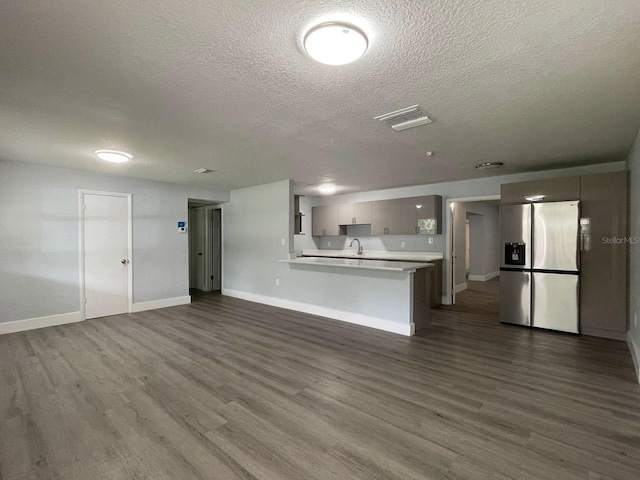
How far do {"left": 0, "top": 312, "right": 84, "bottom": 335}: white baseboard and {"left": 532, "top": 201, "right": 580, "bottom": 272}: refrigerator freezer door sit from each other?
7093 mm

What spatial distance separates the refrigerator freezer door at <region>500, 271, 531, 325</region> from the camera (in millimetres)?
4441

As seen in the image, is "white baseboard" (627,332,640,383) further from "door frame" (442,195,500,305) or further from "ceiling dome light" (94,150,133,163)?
"ceiling dome light" (94,150,133,163)

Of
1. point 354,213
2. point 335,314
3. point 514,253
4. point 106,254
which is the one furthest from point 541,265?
point 106,254

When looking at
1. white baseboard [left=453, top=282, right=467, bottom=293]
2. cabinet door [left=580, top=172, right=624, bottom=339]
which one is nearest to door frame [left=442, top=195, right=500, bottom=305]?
white baseboard [left=453, top=282, right=467, bottom=293]

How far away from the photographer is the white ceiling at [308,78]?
148 cm

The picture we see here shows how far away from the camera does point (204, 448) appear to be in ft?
6.23


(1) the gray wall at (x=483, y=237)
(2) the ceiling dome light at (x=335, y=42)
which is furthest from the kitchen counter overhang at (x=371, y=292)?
(1) the gray wall at (x=483, y=237)

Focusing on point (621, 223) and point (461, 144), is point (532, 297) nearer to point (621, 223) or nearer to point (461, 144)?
point (621, 223)

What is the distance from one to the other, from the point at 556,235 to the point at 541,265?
460 millimetres

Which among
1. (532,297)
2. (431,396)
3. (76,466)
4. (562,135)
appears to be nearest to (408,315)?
(431,396)

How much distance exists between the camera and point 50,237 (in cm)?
461

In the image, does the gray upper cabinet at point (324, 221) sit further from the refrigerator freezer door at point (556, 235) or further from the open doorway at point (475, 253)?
the refrigerator freezer door at point (556, 235)

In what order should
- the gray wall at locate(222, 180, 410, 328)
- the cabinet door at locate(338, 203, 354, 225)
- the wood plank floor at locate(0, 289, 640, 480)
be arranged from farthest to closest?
the cabinet door at locate(338, 203, 354, 225) < the gray wall at locate(222, 180, 410, 328) < the wood plank floor at locate(0, 289, 640, 480)

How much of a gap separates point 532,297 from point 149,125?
531cm
